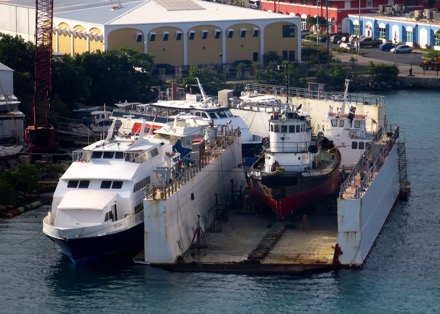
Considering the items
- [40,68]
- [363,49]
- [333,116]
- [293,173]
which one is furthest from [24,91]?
[363,49]

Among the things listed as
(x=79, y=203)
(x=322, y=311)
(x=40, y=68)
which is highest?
(x=40, y=68)

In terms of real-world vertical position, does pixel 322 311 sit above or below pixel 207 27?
below

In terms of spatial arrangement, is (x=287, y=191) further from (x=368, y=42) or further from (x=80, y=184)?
(x=368, y=42)

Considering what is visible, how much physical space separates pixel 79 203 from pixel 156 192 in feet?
5.92

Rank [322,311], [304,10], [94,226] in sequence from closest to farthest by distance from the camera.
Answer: [322,311] → [94,226] → [304,10]

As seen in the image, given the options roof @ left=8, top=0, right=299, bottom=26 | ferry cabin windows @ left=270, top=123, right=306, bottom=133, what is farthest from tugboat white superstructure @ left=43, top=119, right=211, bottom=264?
roof @ left=8, top=0, right=299, bottom=26

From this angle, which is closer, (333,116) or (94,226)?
(94,226)

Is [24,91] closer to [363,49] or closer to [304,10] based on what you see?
[363,49]

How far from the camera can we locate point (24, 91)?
2071 inches

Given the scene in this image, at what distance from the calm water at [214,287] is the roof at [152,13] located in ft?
95.9

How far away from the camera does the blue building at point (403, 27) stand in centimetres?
7819

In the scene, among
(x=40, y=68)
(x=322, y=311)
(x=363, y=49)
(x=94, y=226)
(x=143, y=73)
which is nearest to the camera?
(x=322, y=311)

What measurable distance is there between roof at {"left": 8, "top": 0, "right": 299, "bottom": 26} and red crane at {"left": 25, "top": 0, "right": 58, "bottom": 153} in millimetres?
13501

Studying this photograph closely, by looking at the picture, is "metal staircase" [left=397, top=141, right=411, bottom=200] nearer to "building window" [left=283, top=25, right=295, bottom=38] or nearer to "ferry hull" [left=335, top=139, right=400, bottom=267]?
"ferry hull" [left=335, top=139, right=400, bottom=267]
